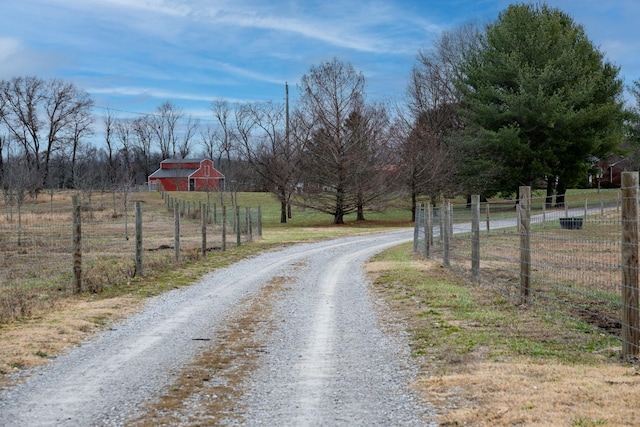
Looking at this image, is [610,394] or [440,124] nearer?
[610,394]

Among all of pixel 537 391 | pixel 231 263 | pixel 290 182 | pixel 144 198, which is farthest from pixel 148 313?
pixel 144 198

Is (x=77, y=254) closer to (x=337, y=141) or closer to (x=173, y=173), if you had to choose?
(x=337, y=141)

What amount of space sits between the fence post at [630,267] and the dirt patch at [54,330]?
5.86 meters

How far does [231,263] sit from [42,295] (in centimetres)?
693

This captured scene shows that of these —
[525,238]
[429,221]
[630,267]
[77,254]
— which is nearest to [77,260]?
[77,254]

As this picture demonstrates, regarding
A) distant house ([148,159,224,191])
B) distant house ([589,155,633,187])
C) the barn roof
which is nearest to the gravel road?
distant house ([589,155,633,187])

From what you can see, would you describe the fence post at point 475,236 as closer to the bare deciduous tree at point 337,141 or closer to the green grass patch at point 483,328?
the green grass patch at point 483,328

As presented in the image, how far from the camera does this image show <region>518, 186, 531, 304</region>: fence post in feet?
32.4

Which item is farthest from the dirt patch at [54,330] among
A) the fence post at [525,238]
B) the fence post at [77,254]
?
the fence post at [525,238]

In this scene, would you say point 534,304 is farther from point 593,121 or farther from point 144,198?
point 144,198

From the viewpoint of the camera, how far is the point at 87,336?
8180mm

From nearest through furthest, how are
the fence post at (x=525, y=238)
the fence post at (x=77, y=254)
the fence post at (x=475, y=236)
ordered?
the fence post at (x=525, y=238) → the fence post at (x=77, y=254) → the fence post at (x=475, y=236)

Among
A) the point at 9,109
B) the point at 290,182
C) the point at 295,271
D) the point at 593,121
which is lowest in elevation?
the point at 295,271

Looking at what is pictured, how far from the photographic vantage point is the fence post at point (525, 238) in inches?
389
